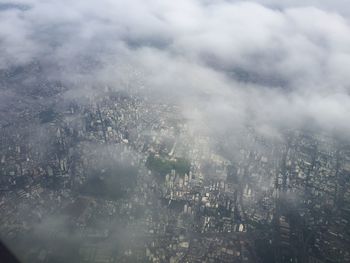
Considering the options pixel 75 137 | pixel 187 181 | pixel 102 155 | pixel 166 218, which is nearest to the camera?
pixel 166 218

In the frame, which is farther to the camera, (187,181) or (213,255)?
(187,181)

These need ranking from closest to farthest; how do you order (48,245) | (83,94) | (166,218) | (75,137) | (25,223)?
(48,245), (25,223), (166,218), (75,137), (83,94)

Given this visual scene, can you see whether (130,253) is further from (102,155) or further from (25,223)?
(102,155)

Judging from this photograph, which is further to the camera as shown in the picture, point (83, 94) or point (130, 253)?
point (83, 94)

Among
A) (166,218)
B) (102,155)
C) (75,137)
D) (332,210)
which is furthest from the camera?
(75,137)

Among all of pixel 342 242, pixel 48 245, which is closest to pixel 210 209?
pixel 342 242

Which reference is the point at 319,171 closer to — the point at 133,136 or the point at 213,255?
the point at 213,255

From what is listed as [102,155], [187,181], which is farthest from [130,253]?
[102,155]

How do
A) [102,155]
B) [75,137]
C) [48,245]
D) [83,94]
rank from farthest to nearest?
[83,94] → [75,137] → [102,155] → [48,245]
